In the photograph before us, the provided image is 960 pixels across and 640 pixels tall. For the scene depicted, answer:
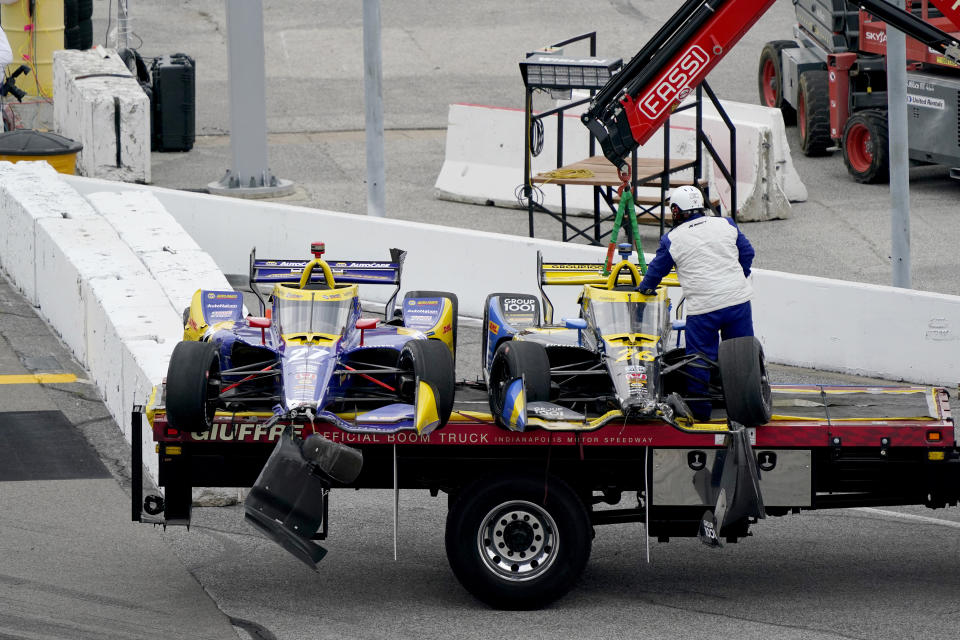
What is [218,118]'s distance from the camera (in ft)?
85.4

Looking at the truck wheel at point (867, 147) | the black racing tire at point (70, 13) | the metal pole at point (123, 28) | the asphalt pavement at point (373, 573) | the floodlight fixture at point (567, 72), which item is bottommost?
the asphalt pavement at point (373, 573)

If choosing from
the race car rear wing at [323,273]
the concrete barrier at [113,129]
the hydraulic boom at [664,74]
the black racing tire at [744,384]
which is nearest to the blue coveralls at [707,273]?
the black racing tire at [744,384]

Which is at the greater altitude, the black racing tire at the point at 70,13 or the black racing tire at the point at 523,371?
the black racing tire at the point at 70,13

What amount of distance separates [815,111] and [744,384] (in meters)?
14.6

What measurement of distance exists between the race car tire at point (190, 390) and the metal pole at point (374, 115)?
30.6 ft

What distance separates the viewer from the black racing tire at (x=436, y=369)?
885cm

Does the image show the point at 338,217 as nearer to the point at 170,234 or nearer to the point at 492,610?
the point at 170,234

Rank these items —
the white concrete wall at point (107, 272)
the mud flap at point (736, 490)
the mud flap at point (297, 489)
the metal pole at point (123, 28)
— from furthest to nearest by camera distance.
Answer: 1. the metal pole at point (123, 28)
2. the white concrete wall at point (107, 272)
3. the mud flap at point (736, 490)
4. the mud flap at point (297, 489)

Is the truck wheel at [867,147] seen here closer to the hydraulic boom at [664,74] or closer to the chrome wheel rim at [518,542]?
the hydraulic boom at [664,74]

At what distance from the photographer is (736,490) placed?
8.75m

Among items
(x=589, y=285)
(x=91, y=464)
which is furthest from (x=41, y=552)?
(x=589, y=285)

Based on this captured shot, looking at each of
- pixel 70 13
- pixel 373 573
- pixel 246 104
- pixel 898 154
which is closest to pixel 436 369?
pixel 373 573

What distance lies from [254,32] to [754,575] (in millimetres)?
13179

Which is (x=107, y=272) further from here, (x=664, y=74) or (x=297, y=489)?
(x=297, y=489)
